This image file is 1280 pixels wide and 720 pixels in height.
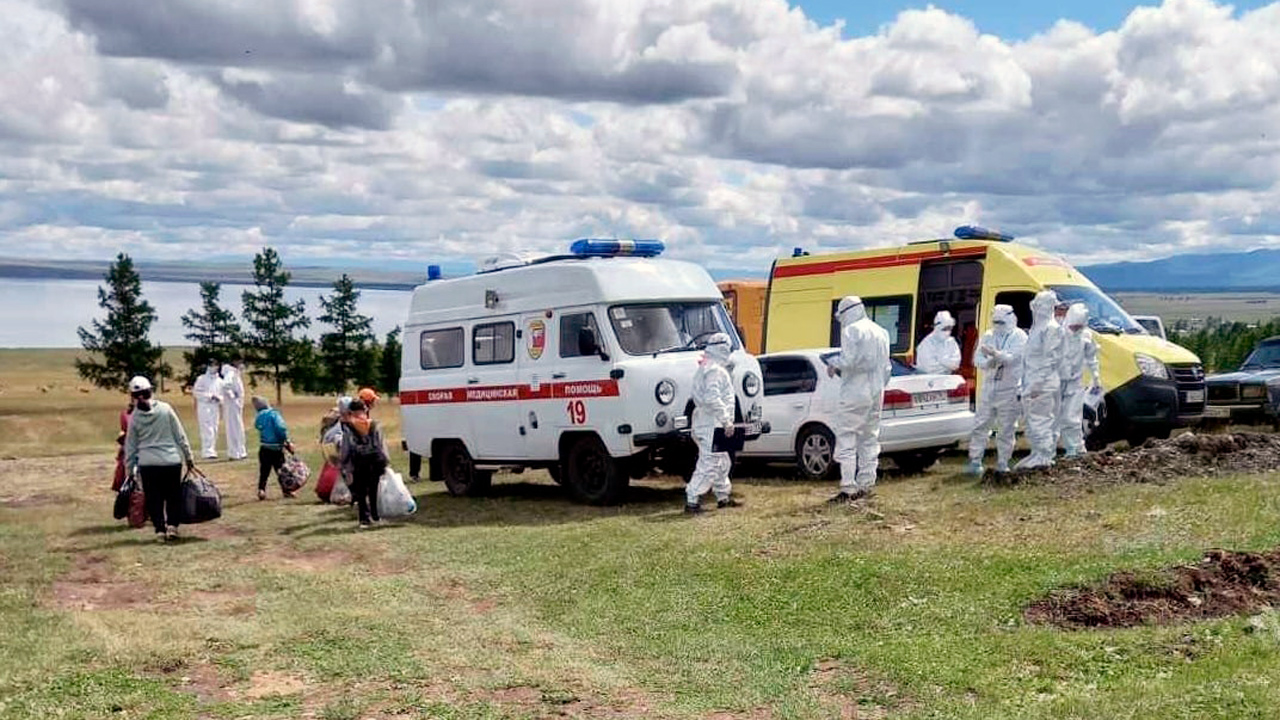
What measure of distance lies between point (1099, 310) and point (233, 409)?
54.1 ft

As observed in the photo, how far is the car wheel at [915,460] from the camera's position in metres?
15.6

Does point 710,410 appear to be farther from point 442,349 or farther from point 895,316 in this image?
point 895,316

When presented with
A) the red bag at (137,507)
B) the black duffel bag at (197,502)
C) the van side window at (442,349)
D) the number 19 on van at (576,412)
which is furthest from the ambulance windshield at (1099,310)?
the red bag at (137,507)

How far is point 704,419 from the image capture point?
43.3 feet

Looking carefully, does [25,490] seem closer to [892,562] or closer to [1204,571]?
[892,562]

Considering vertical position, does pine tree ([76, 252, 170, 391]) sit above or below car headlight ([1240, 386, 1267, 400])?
above

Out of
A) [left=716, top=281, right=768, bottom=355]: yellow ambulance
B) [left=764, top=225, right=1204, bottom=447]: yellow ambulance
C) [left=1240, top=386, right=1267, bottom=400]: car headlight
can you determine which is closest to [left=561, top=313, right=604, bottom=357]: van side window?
[left=764, top=225, right=1204, bottom=447]: yellow ambulance

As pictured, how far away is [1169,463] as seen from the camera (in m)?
12.7

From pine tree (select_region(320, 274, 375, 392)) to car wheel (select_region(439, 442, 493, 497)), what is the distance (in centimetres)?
5807

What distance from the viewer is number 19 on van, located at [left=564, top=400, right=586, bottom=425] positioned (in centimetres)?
1438

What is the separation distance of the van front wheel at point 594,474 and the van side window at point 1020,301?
5.90 meters

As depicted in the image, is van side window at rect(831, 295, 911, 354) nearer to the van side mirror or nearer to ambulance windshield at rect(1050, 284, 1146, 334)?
ambulance windshield at rect(1050, 284, 1146, 334)

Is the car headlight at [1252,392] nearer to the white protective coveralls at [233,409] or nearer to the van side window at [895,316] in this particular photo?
the van side window at [895,316]

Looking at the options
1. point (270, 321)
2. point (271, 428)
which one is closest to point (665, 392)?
point (271, 428)
